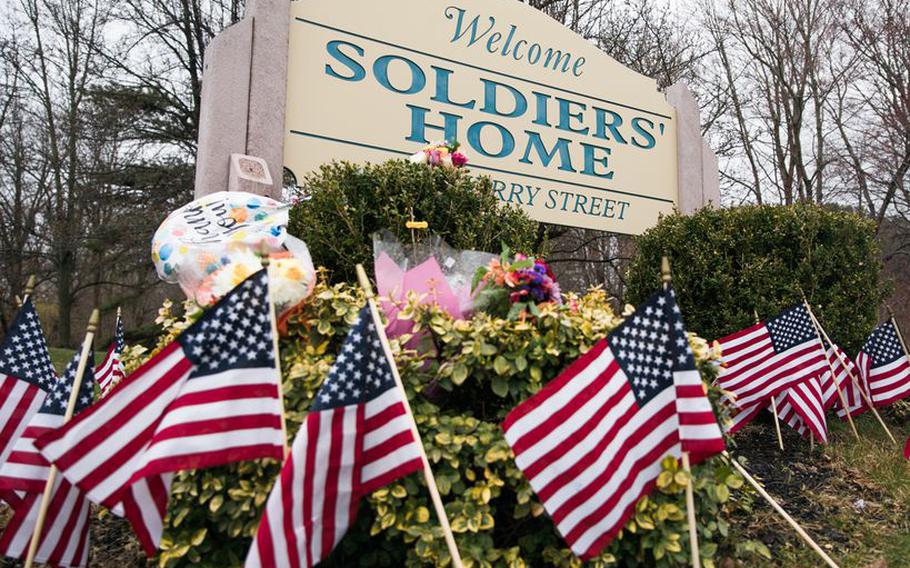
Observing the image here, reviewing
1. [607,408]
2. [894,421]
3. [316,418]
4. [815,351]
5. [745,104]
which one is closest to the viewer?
[316,418]

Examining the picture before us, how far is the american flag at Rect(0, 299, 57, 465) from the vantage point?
122 inches

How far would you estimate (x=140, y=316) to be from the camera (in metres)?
19.4

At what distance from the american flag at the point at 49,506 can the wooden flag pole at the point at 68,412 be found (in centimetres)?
4

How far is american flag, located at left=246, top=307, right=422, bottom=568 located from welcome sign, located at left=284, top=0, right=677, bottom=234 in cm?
318

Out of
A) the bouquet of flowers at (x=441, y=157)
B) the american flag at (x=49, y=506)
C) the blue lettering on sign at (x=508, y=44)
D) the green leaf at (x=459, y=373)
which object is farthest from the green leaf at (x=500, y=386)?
the blue lettering on sign at (x=508, y=44)

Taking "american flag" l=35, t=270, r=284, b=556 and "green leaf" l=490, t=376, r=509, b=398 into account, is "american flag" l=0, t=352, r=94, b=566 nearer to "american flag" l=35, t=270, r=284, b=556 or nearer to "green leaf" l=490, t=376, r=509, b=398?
"american flag" l=35, t=270, r=284, b=556

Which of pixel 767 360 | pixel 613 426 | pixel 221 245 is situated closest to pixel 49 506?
pixel 221 245

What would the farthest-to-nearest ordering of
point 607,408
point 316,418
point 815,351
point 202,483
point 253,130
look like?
1. point 253,130
2. point 815,351
3. point 202,483
4. point 607,408
5. point 316,418

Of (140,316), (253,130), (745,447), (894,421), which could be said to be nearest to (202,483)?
(253,130)

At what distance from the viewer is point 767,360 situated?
4617mm

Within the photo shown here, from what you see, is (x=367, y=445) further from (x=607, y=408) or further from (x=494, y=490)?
(x=607, y=408)

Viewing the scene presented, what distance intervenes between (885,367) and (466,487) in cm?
411

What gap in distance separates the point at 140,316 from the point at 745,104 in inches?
658

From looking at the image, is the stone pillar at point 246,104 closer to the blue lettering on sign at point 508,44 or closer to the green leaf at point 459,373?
the blue lettering on sign at point 508,44
